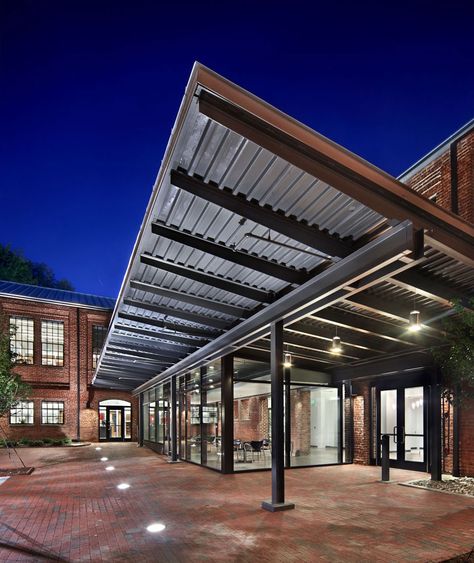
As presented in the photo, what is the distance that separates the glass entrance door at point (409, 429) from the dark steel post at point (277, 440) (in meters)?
5.54

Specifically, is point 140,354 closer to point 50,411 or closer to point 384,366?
point 384,366

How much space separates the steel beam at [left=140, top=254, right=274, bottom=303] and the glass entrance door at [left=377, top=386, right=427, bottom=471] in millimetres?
6670

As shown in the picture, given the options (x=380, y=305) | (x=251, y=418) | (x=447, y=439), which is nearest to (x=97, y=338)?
(x=251, y=418)

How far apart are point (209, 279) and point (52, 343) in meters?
22.8

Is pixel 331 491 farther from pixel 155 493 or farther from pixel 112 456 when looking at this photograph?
pixel 112 456

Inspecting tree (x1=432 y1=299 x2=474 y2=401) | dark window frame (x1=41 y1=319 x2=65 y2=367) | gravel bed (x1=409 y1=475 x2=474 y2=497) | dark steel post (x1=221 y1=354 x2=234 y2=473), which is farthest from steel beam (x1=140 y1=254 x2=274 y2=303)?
dark window frame (x1=41 y1=319 x2=65 y2=367)

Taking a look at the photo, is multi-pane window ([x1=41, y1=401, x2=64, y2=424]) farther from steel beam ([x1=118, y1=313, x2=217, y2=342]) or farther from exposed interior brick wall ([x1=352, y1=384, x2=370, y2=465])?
exposed interior brick wall ([x1=352, y1=384, x2=370, y2=465])

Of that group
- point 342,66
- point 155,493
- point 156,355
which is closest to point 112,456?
point 156,355

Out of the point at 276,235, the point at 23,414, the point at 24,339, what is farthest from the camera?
the point at 24,339

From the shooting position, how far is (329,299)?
7.41 metres

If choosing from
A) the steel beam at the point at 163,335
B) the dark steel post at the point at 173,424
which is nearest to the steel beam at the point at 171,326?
the steel beam at the point at 163,335

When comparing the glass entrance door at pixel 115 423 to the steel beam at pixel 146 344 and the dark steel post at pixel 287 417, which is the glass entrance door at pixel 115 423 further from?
the dark steel post at pixel 287 417

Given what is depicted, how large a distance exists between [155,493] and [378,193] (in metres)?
7.99

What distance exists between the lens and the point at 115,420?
95.2 feet
